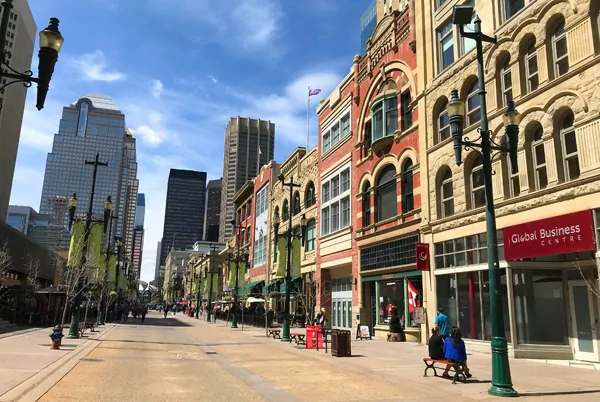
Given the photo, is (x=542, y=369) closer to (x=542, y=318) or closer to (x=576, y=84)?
(x=542, y=318)

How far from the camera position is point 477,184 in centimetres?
2100

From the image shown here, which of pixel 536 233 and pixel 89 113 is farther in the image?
pixel 89 113

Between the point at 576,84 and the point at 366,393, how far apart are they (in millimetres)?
12556

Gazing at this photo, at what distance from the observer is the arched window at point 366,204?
3138cm

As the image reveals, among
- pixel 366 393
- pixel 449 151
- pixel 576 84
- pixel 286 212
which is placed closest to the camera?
pixel 366 393

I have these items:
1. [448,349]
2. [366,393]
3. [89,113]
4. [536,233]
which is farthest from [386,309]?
[89,113]

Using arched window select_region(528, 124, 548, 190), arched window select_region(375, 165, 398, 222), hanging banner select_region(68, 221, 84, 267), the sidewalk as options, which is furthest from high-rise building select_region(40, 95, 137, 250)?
arched window select_region(528, 124, 548, 190)

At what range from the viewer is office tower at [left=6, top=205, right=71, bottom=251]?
15414 centimetres

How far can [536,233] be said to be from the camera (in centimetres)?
1661

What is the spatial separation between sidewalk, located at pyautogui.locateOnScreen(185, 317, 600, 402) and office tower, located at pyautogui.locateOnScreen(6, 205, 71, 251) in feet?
480

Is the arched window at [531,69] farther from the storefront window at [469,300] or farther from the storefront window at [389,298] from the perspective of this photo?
the storefront window at [389,298]

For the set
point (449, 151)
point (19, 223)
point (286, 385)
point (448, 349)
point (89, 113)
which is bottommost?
point (286, 385)

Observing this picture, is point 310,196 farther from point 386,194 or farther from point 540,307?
point 540,307

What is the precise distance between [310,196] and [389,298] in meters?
17.3
